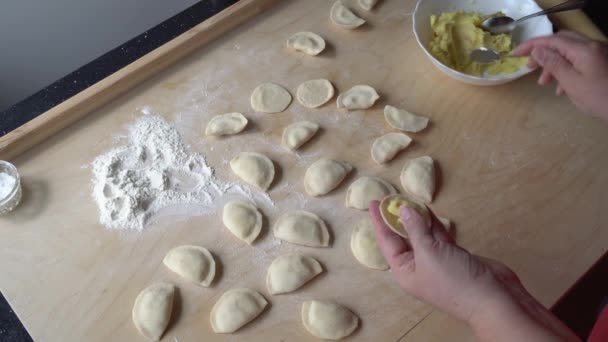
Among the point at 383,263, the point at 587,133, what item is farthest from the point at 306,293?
A: the point at 587,133

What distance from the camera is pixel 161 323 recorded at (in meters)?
0.96

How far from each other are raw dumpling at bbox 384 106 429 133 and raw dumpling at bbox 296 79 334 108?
14cm

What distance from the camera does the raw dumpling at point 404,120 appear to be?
1.19 metres

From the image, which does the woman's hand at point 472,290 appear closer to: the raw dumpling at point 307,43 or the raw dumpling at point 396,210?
the raw dumpling at point 396,210

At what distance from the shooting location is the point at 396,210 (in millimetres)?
1045

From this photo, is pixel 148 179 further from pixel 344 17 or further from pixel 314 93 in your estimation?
pixel 344 17

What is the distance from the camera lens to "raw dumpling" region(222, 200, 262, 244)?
1.06 meters

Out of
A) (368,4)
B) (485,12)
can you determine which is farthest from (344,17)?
(485,12)

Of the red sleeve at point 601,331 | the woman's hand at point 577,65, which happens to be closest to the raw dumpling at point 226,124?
the woman's hand at point 577,65

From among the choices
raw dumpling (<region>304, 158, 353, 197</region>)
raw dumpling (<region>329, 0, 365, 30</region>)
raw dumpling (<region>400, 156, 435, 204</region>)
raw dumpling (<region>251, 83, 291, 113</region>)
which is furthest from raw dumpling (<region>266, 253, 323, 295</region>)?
raw dumpling (<region>329, 0, 365, 30</region>)

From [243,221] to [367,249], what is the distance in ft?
0.83

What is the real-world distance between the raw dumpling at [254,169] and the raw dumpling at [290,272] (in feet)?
0.57

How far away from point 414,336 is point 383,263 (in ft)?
0.48

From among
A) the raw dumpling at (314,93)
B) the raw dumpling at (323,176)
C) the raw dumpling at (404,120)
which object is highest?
the raw dumpling at (314,93)
